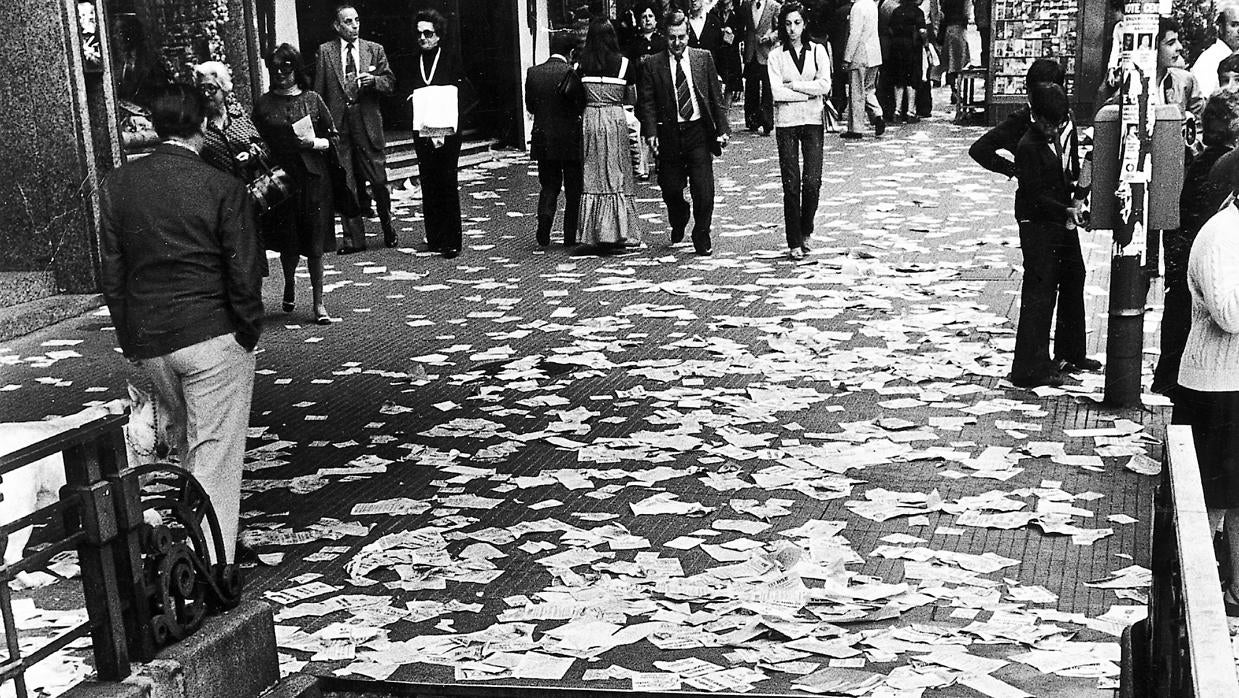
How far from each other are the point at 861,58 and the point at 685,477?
619 inches

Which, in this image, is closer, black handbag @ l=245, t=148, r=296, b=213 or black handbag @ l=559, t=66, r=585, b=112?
black handbag @ l=245, t=148, r=296, b=213

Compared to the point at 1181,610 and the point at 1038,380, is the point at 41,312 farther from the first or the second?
the point at 1181,610

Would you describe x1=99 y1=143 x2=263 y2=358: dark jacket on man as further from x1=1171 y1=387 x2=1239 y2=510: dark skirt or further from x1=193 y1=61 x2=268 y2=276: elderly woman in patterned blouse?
x1=1171 y1=387 x2=1239 y2=510: dark skirt

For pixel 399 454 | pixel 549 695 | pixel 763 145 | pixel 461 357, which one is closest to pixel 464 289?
pixel 461 357

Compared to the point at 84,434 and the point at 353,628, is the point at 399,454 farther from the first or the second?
the point at 84,434

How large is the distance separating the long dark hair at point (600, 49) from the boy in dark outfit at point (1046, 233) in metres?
5.33

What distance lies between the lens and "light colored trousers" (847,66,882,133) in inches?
855

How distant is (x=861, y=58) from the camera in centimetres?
2181

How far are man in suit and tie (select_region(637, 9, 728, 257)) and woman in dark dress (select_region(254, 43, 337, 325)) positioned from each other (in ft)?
10.7

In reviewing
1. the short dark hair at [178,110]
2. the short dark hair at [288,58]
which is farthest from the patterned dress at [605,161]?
the short dark hair at [178,110]

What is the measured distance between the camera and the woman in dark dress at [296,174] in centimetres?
1087

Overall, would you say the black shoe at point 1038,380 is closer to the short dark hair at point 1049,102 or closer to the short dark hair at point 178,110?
the short dark hair at point 1049,102

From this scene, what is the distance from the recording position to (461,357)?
32.6 ft

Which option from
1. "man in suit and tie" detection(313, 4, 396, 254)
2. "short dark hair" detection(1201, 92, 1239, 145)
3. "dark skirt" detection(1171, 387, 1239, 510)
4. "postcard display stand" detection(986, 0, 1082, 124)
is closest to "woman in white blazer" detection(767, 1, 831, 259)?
"man in suit and tie" detection(313, 4, 396, 254)
